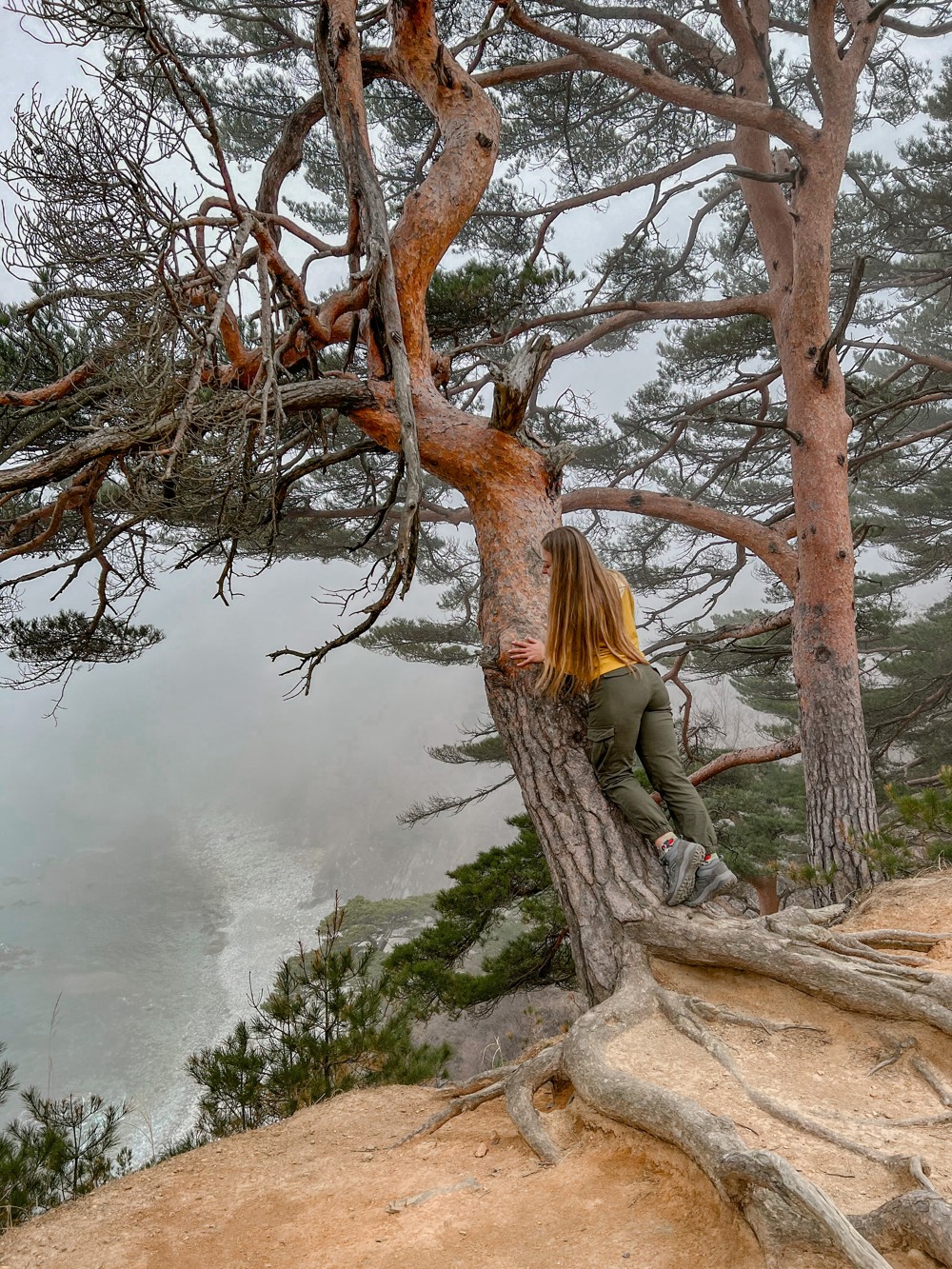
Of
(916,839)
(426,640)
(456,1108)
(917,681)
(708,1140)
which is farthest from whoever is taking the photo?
(917,681)

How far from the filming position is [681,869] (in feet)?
8.69

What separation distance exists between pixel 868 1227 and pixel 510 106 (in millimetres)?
8226

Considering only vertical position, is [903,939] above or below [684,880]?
below

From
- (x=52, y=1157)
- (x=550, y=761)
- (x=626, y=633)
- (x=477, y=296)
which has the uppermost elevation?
(x=477, y=296)

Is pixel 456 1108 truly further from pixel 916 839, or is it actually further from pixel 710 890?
pixel 916 839

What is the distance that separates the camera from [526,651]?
3070 mm

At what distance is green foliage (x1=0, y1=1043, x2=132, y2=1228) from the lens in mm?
3449

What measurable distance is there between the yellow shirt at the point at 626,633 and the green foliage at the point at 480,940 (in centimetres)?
333

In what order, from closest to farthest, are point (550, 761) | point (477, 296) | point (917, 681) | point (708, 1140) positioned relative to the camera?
point (708, 1140)
point (550, 761)
point (477, 296)
point (917, 681)

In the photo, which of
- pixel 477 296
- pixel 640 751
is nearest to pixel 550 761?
pixel 640 751

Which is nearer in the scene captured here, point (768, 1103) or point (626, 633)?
point (768, 1103)

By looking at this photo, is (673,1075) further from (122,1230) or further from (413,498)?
(413,498)

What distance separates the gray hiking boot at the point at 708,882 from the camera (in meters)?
2.66

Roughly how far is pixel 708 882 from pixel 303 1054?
245 centimetres
